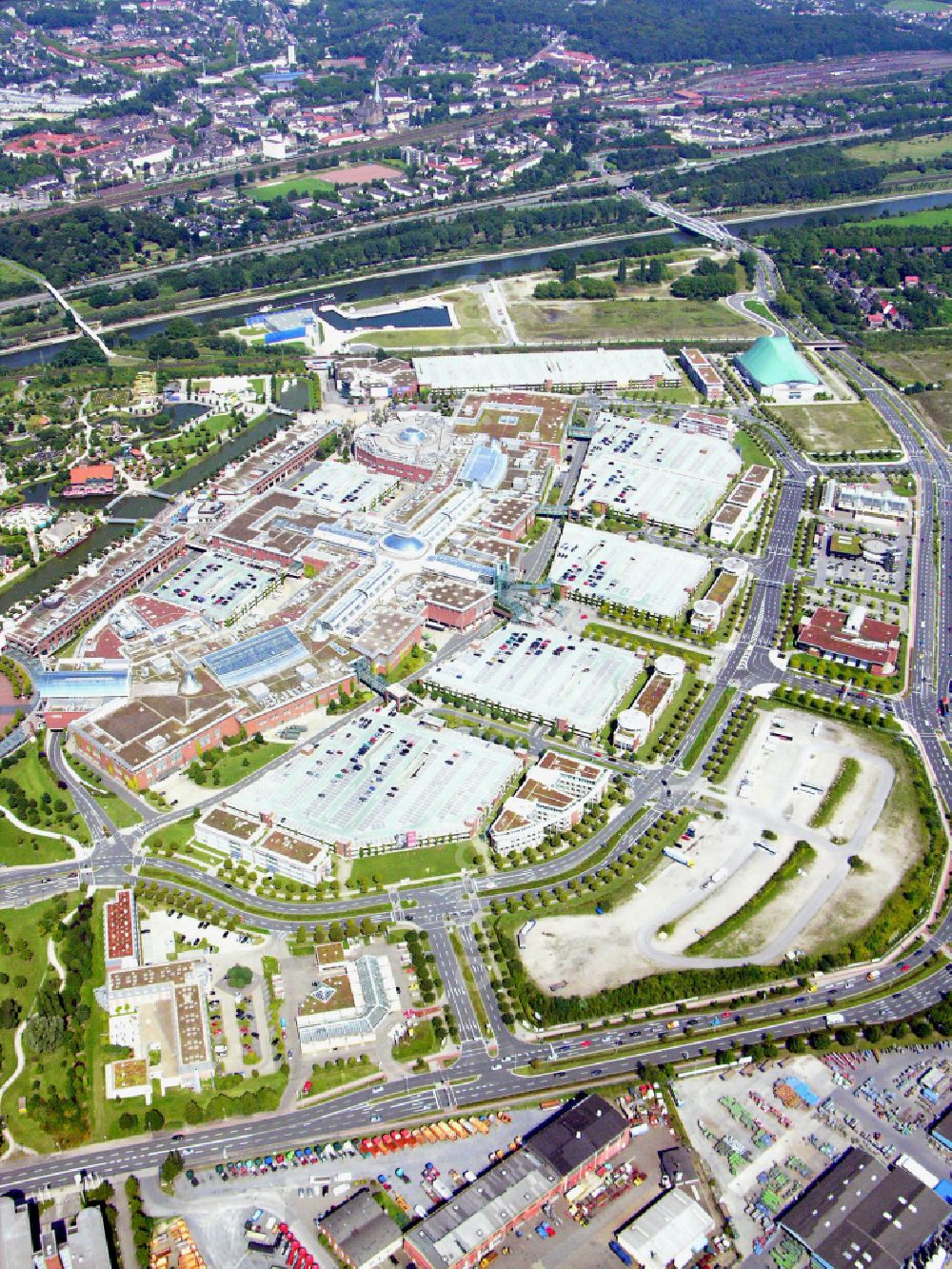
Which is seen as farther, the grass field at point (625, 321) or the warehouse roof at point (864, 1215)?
the grass field at point (625, 321)

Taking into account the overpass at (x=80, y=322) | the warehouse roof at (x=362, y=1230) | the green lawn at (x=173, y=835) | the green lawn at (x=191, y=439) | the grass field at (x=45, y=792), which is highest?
the overpass at (x=80, y=322)

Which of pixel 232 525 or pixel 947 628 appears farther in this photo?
pixel 232 525

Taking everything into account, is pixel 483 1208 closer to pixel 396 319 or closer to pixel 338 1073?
pixel 338 1073

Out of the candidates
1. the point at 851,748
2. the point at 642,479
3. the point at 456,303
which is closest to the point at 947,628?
the point at 851,748

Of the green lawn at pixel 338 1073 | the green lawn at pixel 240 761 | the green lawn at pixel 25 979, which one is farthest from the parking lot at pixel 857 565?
the green lawn at pixel 25 979

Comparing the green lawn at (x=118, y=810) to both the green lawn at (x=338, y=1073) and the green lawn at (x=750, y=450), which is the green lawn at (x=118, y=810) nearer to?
the green lawn at (x=338, y=1073)

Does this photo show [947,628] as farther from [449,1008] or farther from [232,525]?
[232,525]
